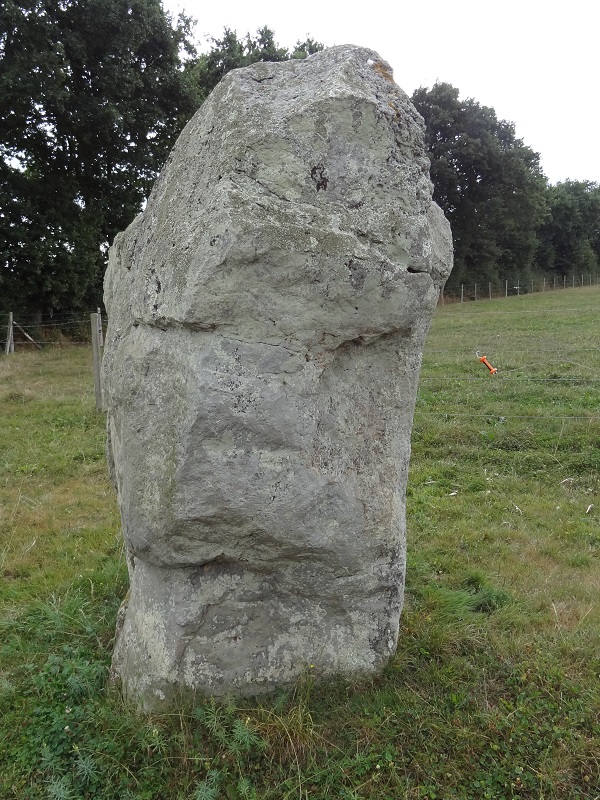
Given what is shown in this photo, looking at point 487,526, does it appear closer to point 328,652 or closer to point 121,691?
point 328,652

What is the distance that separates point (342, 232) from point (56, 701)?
2.50 metres

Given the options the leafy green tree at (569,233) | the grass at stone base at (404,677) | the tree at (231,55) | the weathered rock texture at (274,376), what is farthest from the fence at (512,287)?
the weathered rock texture at (274,376)

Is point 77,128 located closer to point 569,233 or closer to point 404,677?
point 404,677

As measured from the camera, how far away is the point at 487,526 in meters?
5.04

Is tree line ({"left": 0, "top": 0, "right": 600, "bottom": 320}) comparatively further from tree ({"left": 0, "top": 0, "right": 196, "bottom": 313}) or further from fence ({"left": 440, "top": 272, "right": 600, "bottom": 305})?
fence ({"left": 440, "top": 272, "right": 600, "bottom": 305})

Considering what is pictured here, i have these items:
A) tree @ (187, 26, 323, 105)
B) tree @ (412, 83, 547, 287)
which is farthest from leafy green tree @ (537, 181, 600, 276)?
tree @ (187, 26, 323, 105)

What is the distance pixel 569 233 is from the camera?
4297cm

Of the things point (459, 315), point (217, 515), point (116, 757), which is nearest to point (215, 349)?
point (217, 515)

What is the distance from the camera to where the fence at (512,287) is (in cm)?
3173

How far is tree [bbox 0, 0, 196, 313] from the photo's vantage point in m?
14.3

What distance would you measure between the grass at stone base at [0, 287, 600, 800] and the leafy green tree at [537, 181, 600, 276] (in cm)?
4015

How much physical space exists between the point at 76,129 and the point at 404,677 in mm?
16732

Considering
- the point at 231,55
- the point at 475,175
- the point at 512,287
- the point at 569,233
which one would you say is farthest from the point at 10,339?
the point at 569,233

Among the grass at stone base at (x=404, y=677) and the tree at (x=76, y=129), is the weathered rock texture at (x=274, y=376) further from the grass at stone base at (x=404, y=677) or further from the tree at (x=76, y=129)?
the tree at (x=76, y=129)
